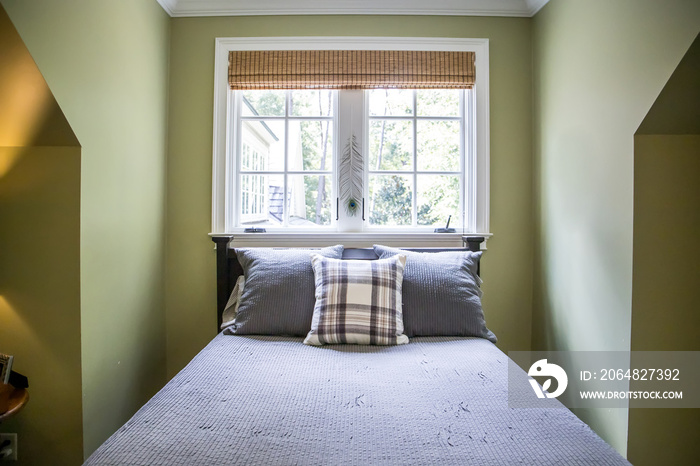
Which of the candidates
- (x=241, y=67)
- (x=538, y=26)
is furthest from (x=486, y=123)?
(x=241, y=67)

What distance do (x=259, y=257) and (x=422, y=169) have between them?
1192 mm

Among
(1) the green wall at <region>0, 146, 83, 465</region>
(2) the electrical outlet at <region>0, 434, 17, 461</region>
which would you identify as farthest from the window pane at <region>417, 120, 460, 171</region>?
(2) the electrical outlet at <region>0, 434, 17, 461</region>

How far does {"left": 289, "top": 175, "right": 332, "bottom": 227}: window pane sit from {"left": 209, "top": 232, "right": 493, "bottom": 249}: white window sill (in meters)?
0.12

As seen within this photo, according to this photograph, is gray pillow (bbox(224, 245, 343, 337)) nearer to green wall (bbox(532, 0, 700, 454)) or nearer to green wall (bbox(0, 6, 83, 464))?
green wall (bbox(0, 6, 83, 464))

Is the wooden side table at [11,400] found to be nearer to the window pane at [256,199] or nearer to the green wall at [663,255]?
the window pane at [256,199]

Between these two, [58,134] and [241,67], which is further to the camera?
[241,67]

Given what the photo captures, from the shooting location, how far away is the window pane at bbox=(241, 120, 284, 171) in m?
2.76

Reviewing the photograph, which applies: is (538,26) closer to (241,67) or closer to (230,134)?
(241,67)

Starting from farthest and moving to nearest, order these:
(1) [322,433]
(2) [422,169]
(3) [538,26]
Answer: (2) [422,169], (3) [538,26], (1) [322,433]

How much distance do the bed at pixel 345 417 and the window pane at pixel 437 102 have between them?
1.59 meters

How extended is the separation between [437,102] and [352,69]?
0.59 m

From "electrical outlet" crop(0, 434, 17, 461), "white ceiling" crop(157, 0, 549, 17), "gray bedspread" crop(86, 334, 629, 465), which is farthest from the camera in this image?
"white ceiling" crop(157, 0, 549, 17)

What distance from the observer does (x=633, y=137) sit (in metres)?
1.77

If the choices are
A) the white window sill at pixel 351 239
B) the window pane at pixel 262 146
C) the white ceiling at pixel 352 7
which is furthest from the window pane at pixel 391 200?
the white ceiling at pixel 352 7
